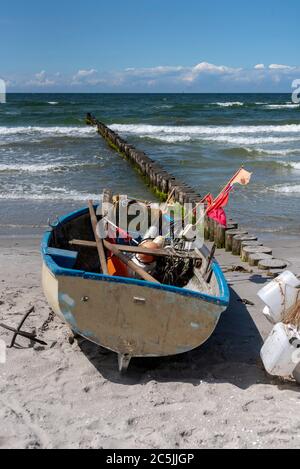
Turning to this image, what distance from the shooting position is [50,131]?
34812mm

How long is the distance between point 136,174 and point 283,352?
14.8 m

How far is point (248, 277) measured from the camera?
27.3ft

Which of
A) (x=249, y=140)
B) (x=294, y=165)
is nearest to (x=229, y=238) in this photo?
(x=294, y=165)

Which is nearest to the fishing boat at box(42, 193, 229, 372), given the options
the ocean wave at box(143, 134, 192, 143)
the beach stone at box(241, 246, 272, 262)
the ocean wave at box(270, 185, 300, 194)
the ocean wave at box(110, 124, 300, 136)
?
the beach stone at box(241, 246, 272, 262)

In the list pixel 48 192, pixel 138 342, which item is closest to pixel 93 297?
pixel 138 342

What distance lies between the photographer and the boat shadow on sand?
18.0ft

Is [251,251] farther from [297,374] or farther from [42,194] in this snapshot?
[42,194]

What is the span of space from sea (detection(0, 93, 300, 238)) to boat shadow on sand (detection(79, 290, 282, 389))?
220 cm

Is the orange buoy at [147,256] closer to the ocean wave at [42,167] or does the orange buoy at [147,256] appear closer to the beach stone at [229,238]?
the beach stone at [229,238]

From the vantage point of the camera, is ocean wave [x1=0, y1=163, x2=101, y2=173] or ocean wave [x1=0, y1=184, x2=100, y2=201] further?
ocean wave [x1=0, y1=163, x2=101, y2=173]

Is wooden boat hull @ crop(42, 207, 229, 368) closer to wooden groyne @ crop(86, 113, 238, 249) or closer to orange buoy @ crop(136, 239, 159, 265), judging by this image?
orange buoy @ crop(136, 239, 159, 265)

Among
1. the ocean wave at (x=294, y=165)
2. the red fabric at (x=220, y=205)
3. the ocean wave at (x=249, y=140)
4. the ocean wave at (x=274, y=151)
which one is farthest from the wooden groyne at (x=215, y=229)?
the ocean wave at (x=249, y=140)

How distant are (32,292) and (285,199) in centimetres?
874

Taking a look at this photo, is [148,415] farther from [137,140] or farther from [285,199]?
[137,140]
